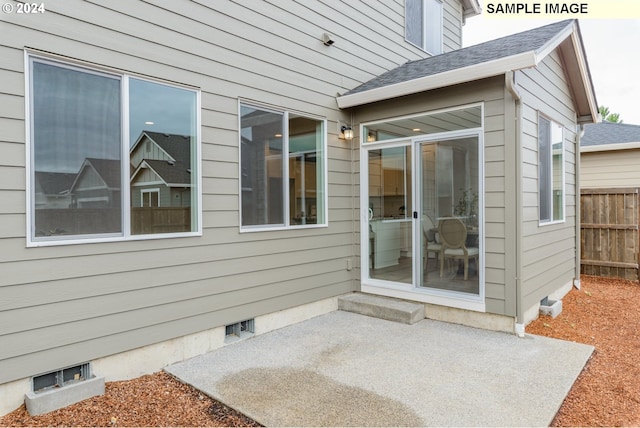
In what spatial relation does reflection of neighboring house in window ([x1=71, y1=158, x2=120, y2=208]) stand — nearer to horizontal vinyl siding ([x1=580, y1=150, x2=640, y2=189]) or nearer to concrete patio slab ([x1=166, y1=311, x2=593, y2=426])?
concrete patio slab ([x1=166, y1=311, x2=593, y2=426])

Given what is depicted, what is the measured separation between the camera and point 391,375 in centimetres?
326

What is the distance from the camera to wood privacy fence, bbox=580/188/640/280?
285 inches

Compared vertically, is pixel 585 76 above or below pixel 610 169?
above

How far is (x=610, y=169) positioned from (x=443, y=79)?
287 inches

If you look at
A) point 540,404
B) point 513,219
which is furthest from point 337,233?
point 540,404

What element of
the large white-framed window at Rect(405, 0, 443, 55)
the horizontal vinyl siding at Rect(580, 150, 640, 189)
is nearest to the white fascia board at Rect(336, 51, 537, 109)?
the large white-framed window at Rect(405, 0, 443, 55)

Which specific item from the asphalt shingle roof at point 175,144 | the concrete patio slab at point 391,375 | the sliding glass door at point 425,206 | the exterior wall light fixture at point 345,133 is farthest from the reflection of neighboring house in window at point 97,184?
the sliding glass door at point 425,206

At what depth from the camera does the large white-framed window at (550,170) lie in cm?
501

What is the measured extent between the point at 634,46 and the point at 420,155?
24070 mm

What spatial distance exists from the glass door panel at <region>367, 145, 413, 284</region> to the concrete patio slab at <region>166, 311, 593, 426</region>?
928 mm

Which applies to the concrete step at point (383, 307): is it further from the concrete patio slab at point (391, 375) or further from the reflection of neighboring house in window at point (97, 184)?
the reflection of neighboring house in window at point (97, 184)

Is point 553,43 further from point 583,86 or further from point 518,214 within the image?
point 583,86

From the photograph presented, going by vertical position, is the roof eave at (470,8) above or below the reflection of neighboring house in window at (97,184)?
above

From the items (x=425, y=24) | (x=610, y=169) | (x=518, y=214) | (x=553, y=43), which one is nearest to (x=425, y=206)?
(x=518, y=214)
